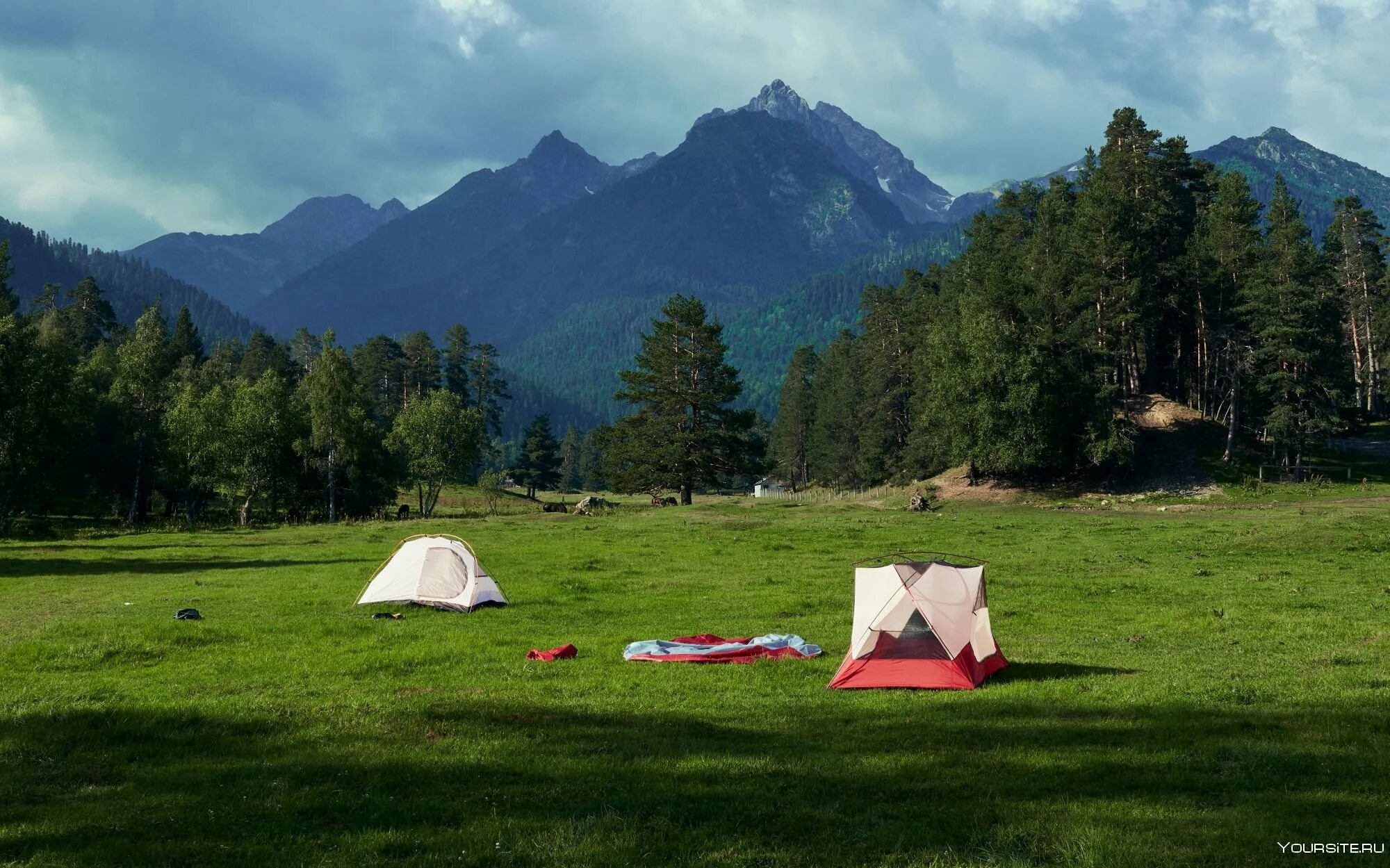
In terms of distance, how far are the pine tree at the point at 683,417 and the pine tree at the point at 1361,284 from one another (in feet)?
227

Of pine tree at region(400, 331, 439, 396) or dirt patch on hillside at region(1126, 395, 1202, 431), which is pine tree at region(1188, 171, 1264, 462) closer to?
dirt patch on hillside at region(1126, 395, 1202, 431)

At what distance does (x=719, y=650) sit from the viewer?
1767 centimetres

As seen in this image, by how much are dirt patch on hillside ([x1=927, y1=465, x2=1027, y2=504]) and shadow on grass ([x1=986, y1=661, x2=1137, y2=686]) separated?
50.1 m

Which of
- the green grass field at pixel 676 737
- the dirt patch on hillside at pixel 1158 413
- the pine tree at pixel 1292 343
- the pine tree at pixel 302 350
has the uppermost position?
the pine tree at pixel 302 350

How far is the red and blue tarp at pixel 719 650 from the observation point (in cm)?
1750

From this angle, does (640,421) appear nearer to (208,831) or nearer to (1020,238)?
(1020,238)

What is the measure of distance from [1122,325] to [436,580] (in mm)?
58747

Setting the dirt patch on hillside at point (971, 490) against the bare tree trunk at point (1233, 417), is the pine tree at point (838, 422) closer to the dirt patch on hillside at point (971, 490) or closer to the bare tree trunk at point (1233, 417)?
the dirt patch on hillside at point (971, 490)

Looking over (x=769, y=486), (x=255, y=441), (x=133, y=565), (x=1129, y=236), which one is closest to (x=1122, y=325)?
(x=1129, y=236)

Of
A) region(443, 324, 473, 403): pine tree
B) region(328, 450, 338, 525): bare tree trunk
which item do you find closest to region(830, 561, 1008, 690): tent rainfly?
region(328, 450, 338, 525): bare tree trunk

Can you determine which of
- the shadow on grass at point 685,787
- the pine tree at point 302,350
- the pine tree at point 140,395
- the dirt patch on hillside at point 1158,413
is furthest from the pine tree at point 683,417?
the pine tree at point 302,350

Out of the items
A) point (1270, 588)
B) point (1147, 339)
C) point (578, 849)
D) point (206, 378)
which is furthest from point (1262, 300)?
point (206, 378)

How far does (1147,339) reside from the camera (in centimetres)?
7562

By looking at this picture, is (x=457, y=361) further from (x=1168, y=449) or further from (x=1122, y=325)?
(x=1168, y=449)
